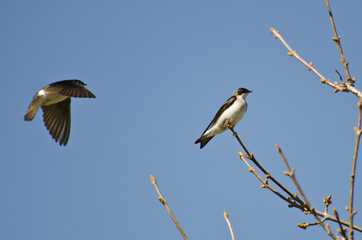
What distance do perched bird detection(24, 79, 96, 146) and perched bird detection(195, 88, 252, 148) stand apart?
87.6 inches

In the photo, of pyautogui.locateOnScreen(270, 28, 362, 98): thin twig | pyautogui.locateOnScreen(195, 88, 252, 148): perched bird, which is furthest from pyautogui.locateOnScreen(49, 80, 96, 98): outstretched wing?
pyautogui.locateOnScreen(270, 28, 362, 98): thin twig

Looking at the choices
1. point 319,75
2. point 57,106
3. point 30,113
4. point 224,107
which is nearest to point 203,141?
point 224,107

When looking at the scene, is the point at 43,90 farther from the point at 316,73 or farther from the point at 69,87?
the point at 316,73

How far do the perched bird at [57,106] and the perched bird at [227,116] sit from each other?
2224 mm

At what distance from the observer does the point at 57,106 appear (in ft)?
25.9

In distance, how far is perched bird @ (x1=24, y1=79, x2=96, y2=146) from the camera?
667 cm

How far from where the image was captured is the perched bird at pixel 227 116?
7.10 meters

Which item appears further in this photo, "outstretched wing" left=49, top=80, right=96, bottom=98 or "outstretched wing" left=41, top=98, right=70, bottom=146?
"outstretched wing" left=41, top=98, right=70, bottom=146

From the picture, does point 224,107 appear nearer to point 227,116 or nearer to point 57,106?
point 227,116

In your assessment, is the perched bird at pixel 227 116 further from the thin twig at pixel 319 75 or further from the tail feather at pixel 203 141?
the thin twig at pixel 319 75

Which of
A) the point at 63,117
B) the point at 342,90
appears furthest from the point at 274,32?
the point at 63,117

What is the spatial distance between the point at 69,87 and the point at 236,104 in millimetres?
2708

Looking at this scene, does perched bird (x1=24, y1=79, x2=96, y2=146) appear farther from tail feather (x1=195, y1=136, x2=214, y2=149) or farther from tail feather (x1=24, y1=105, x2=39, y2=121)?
tail feather (x1=195, y1=136, x2=214, y2=149)

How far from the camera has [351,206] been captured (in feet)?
6.22
